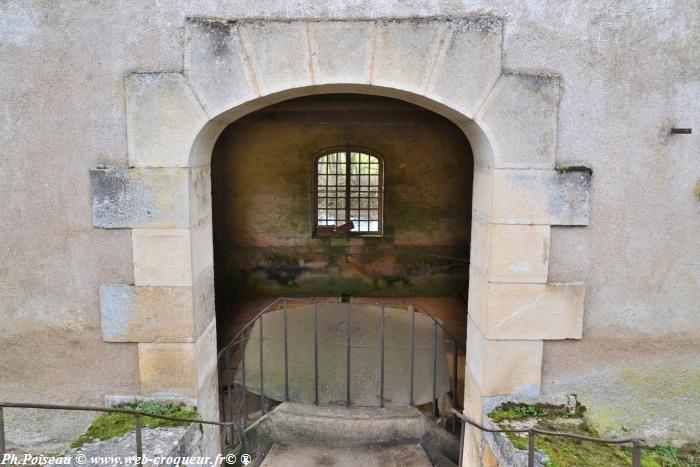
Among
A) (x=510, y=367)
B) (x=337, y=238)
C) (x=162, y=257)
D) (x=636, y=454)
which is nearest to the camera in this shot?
(x=636, y=454)

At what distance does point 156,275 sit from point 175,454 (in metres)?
1.01

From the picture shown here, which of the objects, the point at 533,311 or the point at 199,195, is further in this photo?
the point at 199,195

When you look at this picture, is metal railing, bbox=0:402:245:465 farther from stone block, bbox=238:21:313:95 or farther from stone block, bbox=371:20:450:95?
stone block, bbox=371:20:450:95

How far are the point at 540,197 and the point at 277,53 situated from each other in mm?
1702

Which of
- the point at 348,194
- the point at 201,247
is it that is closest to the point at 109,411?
the point at 201,247

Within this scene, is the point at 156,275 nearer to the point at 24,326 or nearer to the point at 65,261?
the point at 65,261

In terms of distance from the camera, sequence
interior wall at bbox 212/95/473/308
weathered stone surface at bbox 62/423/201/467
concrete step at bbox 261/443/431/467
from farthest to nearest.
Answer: interior wall at bbox 212/95/473/308, concrete step at bbox 261/443/431/467, weathered stone surface at bbox 62/423/201/467

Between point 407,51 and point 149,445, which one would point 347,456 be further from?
point 407,51

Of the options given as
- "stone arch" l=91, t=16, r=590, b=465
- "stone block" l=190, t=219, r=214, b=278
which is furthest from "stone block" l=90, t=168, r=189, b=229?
"stone block" l=190, t=219, r=214, b=278

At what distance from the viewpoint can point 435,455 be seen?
414 cm

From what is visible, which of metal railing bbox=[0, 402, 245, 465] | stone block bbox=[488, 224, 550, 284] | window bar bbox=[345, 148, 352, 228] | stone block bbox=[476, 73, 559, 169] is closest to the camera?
metal railing bbox=[0, 402, 245, 465]

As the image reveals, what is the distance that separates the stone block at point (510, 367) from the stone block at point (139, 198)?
198 centimetres

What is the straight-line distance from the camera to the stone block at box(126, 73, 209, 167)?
2887mm

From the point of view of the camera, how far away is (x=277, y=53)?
2.84m
